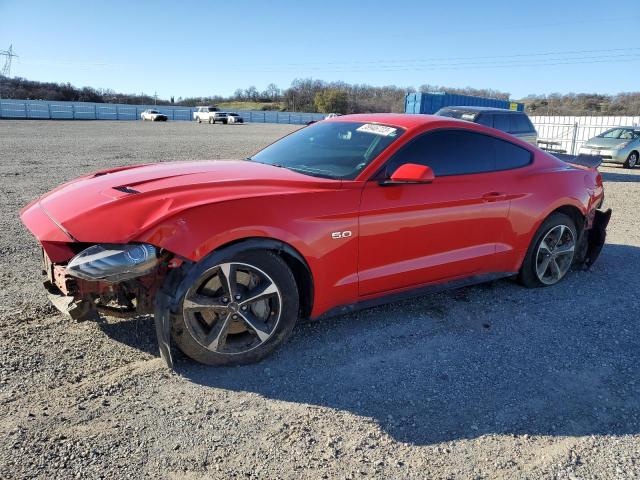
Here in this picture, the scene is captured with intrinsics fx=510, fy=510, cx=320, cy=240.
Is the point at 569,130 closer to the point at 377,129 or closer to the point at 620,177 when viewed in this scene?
the point at 620,177

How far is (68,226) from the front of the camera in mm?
2977

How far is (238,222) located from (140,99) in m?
88.8

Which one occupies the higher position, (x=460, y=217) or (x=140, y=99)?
(x=140, y=99)

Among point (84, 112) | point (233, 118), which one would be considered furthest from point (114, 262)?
point (233, 118)

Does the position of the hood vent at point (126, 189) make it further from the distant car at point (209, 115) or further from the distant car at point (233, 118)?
the distant car at point (209, 115)

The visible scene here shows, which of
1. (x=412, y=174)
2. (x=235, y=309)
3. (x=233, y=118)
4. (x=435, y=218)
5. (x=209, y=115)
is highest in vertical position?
(x=209, y=115)

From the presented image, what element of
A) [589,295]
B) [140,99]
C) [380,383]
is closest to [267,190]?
[380,383]

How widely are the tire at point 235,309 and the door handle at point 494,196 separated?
1875 mm

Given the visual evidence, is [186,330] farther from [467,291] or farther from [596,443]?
[467,291]

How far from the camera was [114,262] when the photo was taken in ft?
9.14

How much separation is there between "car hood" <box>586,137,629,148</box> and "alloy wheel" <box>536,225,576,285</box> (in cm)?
1482

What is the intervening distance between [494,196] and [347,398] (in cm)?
222

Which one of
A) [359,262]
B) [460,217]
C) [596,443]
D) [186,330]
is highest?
[460,217]

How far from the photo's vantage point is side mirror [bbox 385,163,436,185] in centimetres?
346
